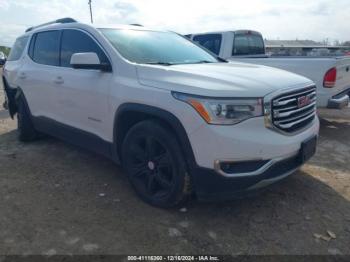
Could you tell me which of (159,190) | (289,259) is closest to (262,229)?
(289,259)

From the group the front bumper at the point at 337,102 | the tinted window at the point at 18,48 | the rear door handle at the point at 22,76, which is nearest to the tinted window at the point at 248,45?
the front bumper at the point at 337,102

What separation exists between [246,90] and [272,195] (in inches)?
55.1

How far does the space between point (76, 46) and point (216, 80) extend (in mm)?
2162

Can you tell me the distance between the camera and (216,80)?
9.95ft

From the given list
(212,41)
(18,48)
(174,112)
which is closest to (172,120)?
(174,112)

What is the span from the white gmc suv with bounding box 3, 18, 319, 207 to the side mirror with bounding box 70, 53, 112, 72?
0.01 m

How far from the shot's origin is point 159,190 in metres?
3.52

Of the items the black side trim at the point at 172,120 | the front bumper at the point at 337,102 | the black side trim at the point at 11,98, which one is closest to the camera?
the black side trim at the point at 172,120

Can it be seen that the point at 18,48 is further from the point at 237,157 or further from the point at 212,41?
the point at 237,157

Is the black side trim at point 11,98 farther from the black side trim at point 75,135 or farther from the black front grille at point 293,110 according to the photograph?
the black front grille at point 293,110

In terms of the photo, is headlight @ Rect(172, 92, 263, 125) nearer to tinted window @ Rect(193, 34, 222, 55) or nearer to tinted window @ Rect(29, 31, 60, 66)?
tinted window @ Rect(29, 31, 60, 66)

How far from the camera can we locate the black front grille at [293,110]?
304 centimetres

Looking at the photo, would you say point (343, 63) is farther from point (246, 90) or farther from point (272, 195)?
point (246, 90)

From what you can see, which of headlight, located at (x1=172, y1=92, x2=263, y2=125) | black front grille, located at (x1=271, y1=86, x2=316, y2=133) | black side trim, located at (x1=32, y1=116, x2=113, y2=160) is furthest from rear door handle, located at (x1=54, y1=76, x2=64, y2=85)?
black front grille, located at (x1=271, y1=86, x2=316, y2=133)
